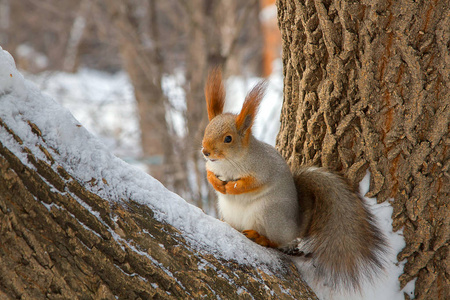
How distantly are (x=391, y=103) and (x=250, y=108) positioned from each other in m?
0.43

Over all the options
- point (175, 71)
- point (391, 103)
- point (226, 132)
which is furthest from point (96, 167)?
point (175, 71)

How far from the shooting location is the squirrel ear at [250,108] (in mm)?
1302

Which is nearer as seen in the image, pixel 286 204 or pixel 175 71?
pixel 286 204

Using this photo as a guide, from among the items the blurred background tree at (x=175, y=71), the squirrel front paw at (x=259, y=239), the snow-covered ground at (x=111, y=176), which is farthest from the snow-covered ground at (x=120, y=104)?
the snow-covered ground at (x=111, y=176)

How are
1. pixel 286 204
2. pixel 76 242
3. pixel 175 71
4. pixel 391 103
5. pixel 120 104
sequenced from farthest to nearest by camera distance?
pixel 120 104 < pixel 175 71 < pixel 286 204 < pixel 391 103 < pixel 76 242

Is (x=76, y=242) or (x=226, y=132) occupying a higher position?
(x=226, y=132)

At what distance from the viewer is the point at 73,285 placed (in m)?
0.81

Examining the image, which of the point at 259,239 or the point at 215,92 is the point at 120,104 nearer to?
the point at 215,92

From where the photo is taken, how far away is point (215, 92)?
4.66ft

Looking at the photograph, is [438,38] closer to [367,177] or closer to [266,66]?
[367,177]

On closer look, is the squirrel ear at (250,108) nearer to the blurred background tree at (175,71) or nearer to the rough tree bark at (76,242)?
the rough tree bark at (76,242)

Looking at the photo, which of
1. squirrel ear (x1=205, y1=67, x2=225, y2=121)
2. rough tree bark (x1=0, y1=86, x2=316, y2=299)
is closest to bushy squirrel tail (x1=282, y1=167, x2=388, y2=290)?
rough tree bark (x1=0, y1=86, x2=316, y2=299)

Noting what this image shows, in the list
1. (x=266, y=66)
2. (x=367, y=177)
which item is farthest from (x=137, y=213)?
(x=266, y=66)

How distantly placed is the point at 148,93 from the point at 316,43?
2866mm
